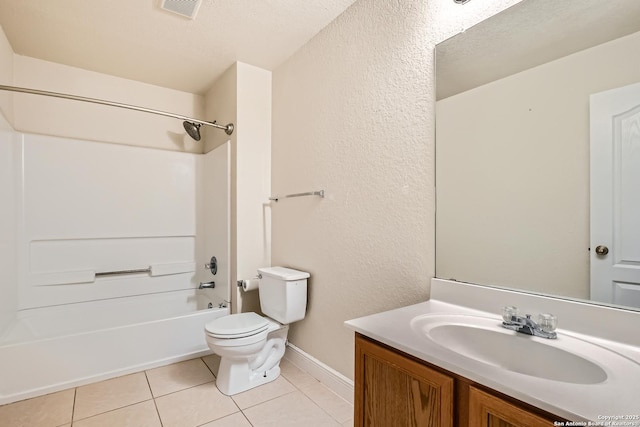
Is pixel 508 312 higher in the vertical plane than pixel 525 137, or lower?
lower

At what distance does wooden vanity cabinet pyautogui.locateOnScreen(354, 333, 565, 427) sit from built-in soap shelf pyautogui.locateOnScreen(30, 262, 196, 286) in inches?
95.3

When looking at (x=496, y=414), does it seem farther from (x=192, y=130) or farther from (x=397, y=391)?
(x=192, y=130)

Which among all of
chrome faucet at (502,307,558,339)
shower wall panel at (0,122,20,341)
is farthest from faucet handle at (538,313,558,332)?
shower wall panel at (0,122,20,341)

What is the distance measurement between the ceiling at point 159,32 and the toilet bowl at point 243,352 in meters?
1.97

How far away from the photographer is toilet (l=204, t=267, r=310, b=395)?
1855 millimetres

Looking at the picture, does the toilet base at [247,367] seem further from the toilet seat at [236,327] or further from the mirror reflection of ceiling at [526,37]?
the mirror reflection of ceiling at [526,37]

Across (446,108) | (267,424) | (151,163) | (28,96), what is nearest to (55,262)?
(151,163)

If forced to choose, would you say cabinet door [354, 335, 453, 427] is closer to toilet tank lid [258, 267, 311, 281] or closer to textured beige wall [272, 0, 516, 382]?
textured beige wall [272, 0, 516, 382]

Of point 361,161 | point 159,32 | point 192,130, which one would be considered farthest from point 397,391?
point 192,130

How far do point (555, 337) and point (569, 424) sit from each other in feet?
1.46

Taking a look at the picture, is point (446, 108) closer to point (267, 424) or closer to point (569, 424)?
point (569, 424)

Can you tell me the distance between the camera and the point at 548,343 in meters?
0.92

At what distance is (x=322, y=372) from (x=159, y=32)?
2550 mm

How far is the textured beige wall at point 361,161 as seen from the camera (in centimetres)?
145
